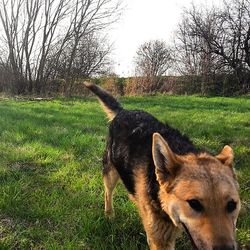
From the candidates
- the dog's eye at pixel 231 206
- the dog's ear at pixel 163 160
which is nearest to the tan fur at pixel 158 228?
the dog's ear at pixel 163 160

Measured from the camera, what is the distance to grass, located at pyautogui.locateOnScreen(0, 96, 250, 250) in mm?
4156

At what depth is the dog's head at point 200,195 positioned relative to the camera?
271 cm

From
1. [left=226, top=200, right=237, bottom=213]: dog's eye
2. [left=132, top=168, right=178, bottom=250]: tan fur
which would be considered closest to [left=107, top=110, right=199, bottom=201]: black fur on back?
[left=132, top=168, right=178, bottom=250]: tan fur

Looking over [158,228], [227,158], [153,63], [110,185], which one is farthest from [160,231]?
[153,63]

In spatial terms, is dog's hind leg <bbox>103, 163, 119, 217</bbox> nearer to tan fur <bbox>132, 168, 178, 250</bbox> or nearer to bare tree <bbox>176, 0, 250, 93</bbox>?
tan fur <bbox>132, 168, 178, 250</bbox>

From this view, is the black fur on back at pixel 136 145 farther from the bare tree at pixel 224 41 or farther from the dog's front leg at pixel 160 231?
the bare tree at pixel 224 41

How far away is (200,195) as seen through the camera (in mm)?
2848

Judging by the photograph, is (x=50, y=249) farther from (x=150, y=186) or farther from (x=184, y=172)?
(x=184, y=172)

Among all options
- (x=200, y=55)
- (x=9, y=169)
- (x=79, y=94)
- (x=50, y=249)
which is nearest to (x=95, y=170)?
(x=9, y=169)

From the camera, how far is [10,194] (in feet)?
16.7

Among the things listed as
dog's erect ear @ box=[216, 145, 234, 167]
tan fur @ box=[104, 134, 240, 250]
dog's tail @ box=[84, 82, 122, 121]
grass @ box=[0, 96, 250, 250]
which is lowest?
grass @ box=[0, 96, 250, 250]

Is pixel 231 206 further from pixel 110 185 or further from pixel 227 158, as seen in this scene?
pixel 110 185

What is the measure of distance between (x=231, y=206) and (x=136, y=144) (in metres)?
1.58

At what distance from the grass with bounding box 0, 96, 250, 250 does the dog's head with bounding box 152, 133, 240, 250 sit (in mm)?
1123
